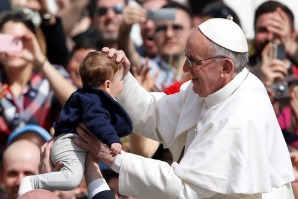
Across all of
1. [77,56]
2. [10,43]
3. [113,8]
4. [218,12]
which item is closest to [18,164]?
[10,43]

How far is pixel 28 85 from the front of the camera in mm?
9547

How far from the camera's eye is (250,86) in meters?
6.63

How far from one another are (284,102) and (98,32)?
2128 millimetres

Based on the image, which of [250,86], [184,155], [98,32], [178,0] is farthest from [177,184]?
[178,0]

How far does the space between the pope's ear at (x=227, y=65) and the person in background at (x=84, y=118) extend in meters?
0.57

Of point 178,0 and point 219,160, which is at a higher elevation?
point 219,160

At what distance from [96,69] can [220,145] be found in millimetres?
758

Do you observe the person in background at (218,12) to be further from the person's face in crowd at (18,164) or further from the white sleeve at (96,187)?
the white sleeve at (96,187)

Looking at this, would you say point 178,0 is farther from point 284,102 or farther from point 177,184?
point 177,184

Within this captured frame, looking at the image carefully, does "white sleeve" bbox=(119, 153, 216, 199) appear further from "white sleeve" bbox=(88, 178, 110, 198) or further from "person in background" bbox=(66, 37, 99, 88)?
"person in background" bbox=(66, 37, 99, 88)

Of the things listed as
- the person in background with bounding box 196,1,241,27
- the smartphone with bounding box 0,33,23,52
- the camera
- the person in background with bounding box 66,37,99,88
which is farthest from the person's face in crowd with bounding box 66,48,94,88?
the camera

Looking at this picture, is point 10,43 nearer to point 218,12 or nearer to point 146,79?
point 146,79

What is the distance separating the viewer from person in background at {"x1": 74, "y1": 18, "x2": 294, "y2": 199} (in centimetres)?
643

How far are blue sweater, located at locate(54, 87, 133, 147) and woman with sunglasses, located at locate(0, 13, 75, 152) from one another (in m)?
2.53
